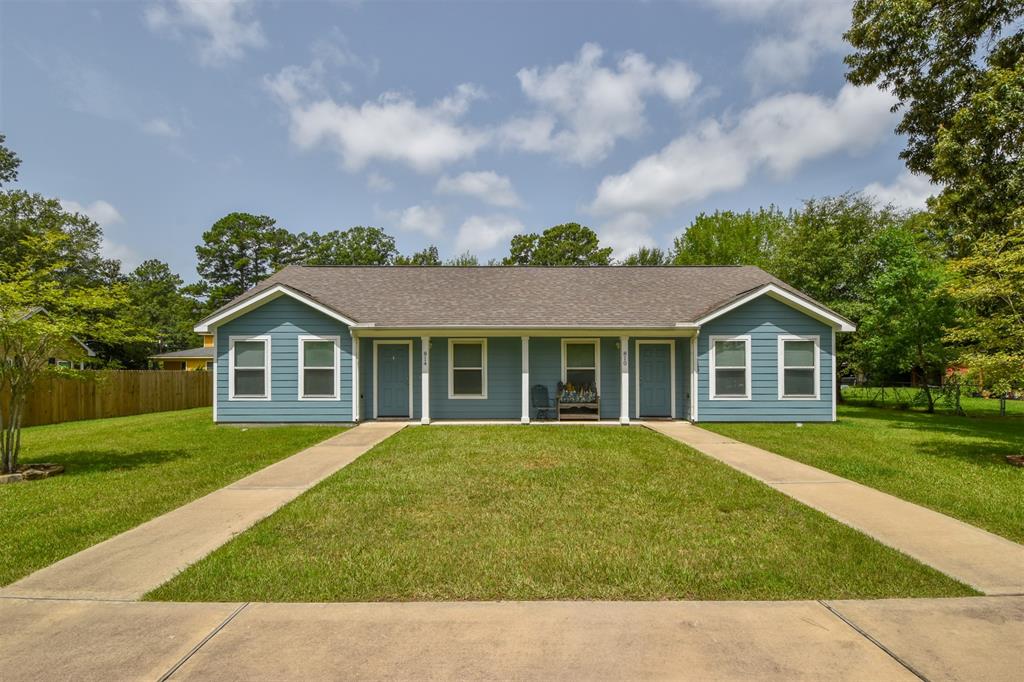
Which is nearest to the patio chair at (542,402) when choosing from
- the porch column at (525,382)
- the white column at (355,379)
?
the porch column at (525,382)

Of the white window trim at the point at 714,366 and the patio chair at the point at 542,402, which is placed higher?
the white window trim at the point at 714,366

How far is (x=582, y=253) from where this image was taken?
47938mm

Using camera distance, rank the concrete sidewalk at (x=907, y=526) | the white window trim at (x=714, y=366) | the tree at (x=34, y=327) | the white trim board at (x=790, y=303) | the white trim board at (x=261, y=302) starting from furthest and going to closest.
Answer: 1. the white window trim at (x=714, y=366)
2. the white trim board at (x=790, y=303)
3. the white trim board at (x=261, y=302)
4. the tree at (x=34, y=327)
5. the concrete sidewalk at (x=907, y=526)

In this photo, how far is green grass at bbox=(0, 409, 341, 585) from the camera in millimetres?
4738

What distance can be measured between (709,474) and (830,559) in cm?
299

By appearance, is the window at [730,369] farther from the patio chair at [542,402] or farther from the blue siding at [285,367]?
the blue siding at [285,367]

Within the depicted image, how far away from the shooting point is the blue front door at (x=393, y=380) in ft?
44.9

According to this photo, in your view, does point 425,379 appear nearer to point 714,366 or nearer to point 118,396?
point 714,366

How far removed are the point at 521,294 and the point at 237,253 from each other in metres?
44.1

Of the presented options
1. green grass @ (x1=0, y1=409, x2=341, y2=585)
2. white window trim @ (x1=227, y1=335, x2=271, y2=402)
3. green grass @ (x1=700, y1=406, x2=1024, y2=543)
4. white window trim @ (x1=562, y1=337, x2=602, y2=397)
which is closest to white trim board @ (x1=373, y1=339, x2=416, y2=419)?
green grass @ (x1=0, y1=409, x2=341, y2=585)

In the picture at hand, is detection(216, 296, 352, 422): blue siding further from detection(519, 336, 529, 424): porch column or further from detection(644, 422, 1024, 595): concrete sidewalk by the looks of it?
detection(644, 422, 1024, 595): concrete sidewalk

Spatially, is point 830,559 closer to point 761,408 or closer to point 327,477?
A: point 327,477

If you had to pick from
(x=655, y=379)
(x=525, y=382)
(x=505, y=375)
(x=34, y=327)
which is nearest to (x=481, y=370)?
(x=505, y=375)

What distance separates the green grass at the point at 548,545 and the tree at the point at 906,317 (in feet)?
46.8
